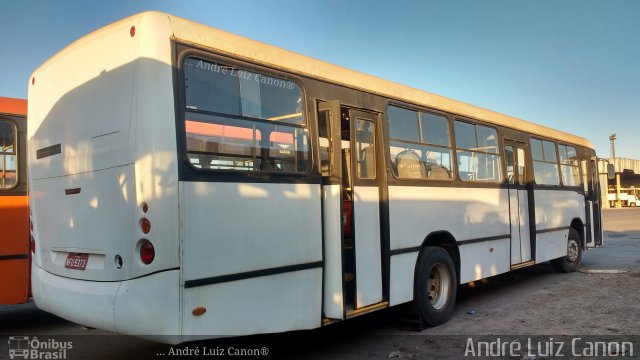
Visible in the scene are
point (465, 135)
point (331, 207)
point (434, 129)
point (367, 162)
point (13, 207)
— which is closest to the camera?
point (331, 207)

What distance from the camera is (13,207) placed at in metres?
6.50

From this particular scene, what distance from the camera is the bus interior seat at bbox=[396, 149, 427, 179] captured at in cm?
620

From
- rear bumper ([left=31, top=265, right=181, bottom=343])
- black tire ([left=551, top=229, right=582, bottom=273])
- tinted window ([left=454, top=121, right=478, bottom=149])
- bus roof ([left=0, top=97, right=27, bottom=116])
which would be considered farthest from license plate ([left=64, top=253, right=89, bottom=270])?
black tire ([left=551, top=229, right=582, bottom=273])

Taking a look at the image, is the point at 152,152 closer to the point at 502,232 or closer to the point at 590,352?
the point at 590,352

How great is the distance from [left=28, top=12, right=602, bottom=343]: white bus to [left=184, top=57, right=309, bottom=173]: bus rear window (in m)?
0.01

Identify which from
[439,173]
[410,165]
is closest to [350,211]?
[410,165]

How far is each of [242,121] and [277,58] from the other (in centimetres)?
83

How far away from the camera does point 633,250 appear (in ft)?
49.3

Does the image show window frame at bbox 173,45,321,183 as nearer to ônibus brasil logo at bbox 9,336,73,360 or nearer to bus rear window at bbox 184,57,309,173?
bus rear window at bbox 184,57,309,173

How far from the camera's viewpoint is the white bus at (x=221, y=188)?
12.6 feet

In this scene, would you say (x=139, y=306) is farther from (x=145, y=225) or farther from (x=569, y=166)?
(x=569, y=166)

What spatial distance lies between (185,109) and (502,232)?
595cm

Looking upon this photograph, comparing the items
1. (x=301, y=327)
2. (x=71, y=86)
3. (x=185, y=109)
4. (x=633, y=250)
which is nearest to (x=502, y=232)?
(x=301, y=327)

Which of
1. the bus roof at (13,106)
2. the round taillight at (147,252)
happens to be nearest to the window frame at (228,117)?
the round taillight at (147,252)
